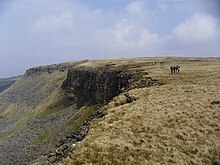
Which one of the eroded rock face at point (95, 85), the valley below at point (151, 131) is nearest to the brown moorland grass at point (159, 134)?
the valley below at point (151, 131)

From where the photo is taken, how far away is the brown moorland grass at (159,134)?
84.6 feet

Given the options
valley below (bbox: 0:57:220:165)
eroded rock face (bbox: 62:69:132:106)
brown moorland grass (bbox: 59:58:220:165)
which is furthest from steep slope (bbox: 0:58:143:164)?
brown moorland grass (bbox: 59:58:220:165)

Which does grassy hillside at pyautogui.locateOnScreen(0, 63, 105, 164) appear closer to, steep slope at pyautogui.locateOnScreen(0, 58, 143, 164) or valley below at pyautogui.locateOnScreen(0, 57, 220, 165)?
steep slope at pyautogui.locateOnScreen(0, 58, 143, 164)

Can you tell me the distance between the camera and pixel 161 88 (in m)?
47.6

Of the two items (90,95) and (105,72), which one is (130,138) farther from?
(90,95)

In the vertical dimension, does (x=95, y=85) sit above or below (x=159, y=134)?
below

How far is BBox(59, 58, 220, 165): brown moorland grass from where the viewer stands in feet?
84.6

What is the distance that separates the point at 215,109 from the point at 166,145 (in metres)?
9.06

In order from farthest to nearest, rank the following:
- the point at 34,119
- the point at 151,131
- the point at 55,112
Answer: the point at 34,119 → the point at 55,112 → the point at 151,131

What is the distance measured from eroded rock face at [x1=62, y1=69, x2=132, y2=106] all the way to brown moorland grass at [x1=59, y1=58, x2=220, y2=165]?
2892 centimetres

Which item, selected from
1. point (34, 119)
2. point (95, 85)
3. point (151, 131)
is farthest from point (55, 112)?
point (151, 131)

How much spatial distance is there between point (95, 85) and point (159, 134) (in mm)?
70820

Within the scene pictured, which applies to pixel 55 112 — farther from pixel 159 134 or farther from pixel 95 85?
pixel 159 134

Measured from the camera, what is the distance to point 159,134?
2917 cm
